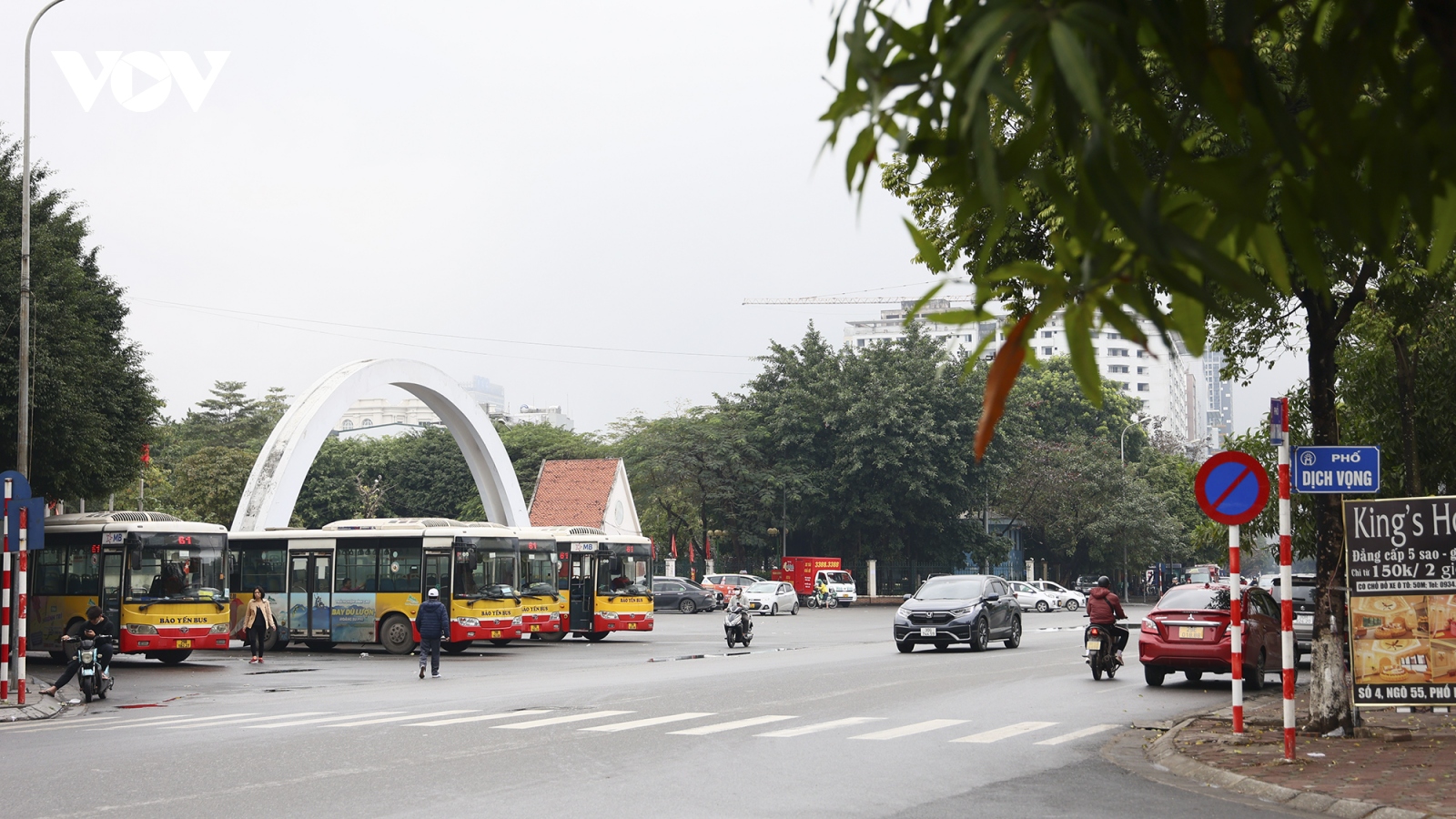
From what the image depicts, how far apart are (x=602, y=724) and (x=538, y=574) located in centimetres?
1900

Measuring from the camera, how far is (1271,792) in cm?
1003

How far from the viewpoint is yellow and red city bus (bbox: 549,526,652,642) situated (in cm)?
3603

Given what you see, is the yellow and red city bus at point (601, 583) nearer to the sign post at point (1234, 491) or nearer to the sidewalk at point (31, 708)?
the sidewalk at point (31, 708)

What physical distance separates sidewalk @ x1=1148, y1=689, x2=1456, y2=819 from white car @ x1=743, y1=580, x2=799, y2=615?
39.3 meters

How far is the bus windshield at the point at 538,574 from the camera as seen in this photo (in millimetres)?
32938

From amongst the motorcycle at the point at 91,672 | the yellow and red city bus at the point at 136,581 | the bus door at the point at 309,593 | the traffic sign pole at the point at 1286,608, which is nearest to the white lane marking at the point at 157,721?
the motorcycle at the point at 91,672

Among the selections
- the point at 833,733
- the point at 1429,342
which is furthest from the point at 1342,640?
the point at 1429,342

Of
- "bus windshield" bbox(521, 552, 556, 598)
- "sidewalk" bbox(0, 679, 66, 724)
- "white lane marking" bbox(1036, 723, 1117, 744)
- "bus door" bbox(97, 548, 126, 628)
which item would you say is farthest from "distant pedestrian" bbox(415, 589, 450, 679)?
"white lane marking" bbox(1036, 723, 1117, 744)

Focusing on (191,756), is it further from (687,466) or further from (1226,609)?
(687,466)

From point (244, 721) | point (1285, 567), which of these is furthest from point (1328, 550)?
point (244, 721)

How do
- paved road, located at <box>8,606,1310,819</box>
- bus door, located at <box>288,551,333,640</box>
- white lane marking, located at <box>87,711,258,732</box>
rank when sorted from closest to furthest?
paved road, located at <box>8,606,1310,819</box> → white lane marking, located at <box>87,711,258,732</box> → bus door, located at <box>288,551,333,640</box>

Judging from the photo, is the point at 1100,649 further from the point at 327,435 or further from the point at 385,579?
the point at 327,435

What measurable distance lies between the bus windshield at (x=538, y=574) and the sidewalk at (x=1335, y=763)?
20577 millimetres

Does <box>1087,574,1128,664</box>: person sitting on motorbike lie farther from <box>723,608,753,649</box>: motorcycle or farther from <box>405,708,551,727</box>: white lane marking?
<box>723,608,753,649</box>: motorcycle
